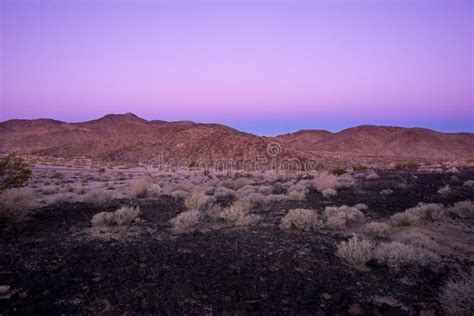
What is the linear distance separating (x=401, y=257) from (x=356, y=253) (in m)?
0.76

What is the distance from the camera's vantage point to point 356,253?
20.2 ft

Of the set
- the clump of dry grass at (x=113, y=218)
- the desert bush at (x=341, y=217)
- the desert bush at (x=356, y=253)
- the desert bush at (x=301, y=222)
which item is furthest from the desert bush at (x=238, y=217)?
the desert bush at (x=356, y=253)

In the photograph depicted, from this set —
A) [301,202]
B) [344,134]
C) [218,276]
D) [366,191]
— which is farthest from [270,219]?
[344,134]

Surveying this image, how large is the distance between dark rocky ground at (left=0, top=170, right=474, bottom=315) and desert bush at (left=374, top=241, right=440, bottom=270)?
16cm

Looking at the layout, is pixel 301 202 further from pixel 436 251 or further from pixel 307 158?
pixel 307 158

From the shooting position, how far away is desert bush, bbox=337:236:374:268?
6.11 meters

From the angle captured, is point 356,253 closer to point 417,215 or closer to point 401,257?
point 401,257

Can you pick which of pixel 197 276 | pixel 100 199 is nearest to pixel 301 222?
pixel 197 276

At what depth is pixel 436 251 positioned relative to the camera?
278 inches

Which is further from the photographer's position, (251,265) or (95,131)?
(95,131)

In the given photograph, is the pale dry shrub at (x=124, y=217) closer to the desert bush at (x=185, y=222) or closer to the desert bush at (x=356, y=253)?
the desert bush at (x=185, y=222)

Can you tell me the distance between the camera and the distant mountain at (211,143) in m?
45.9

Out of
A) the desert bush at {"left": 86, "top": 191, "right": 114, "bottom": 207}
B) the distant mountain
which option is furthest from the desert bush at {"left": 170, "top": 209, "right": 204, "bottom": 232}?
the distant mountain

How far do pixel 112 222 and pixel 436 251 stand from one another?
745cm
